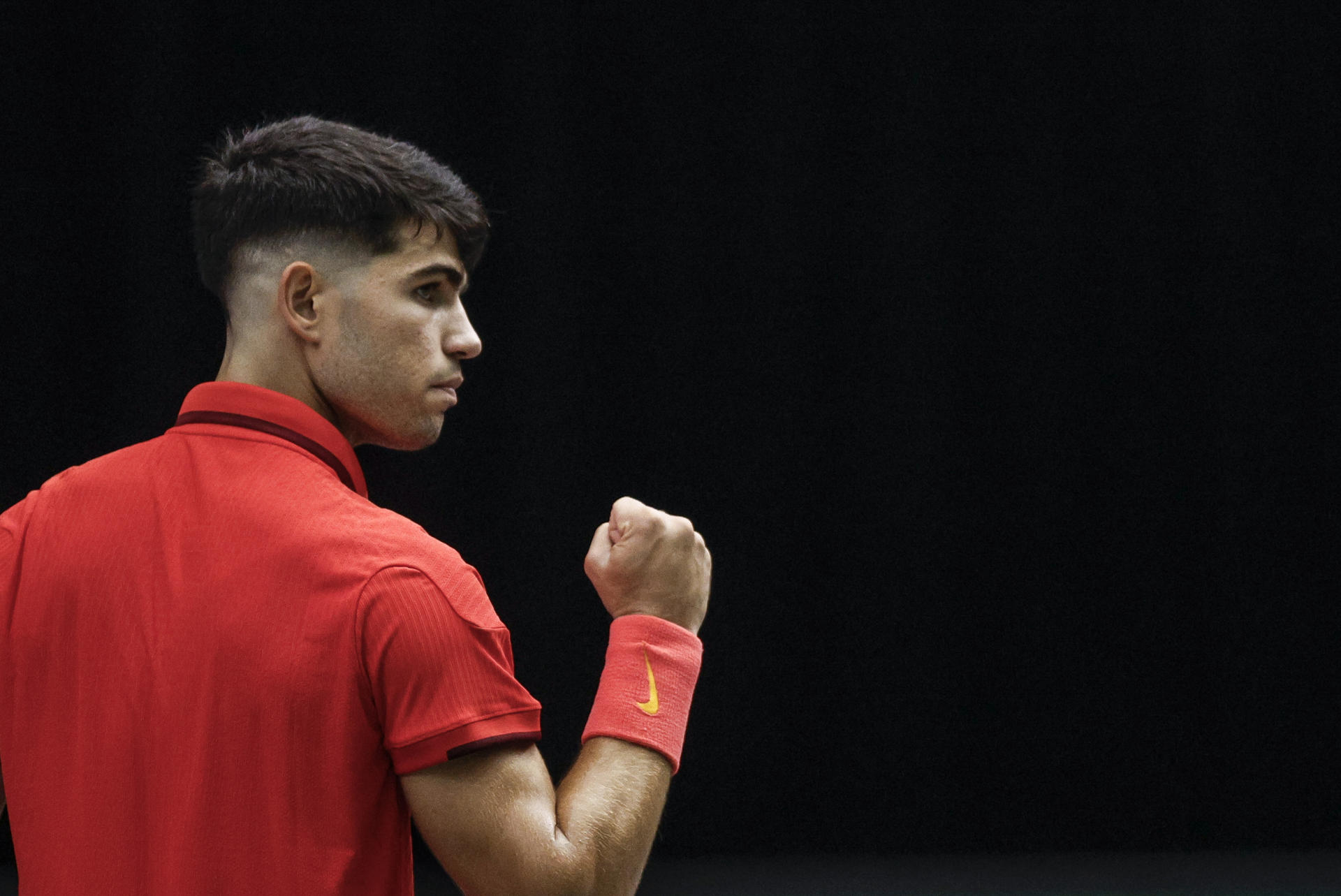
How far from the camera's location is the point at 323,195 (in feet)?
2.31

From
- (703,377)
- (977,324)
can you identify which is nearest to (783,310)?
(703,377)

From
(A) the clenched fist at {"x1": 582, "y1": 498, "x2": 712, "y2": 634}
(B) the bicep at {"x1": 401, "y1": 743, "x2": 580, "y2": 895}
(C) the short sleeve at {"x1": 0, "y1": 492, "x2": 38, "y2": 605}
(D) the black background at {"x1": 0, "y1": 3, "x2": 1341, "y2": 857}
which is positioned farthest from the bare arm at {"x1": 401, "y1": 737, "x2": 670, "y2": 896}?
(D) the black background at {"x1": 0, "y1": 3, "x2": 1341, "y2": 857}

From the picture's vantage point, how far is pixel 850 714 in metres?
2.41

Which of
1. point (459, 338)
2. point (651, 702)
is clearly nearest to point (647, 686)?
point (651, 702)

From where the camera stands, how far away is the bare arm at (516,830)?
0.57 meters

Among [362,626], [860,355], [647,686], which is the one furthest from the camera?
[860,355]

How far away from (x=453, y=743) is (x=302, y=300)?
0.87ft

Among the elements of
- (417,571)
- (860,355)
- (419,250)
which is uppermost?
(419,250)

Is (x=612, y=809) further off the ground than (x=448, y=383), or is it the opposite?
(x=448, y=383)

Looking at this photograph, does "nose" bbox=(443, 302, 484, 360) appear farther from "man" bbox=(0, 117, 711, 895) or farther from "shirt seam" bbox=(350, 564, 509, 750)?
"shirt seam" bbox=(350, 564, 509, 750)

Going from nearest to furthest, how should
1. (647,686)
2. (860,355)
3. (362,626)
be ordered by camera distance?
(362,626) → (647,686) → (860,355)

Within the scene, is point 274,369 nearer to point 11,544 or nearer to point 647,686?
point 11,544

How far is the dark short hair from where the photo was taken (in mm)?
704

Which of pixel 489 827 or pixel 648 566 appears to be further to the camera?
pixel 648 566
